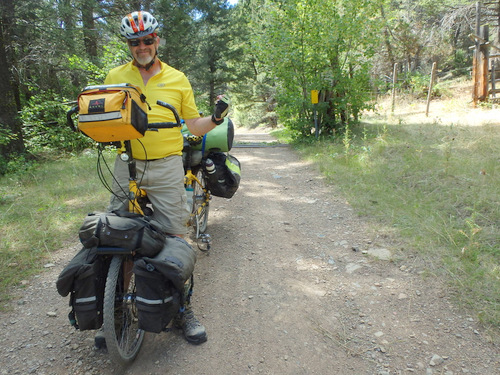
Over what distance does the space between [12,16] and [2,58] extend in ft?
3.74

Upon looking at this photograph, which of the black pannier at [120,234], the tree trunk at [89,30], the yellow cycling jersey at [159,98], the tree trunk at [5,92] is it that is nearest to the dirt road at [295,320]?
the black pannier at [120,234]

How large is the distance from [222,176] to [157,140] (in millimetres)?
1488

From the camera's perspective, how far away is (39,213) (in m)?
4.92

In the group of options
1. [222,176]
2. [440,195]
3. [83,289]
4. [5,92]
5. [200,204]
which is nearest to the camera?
[83,289]

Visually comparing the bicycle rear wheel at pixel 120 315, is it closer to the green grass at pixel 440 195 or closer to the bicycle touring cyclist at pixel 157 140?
the bicycle touring cyclist at pixel 157 140

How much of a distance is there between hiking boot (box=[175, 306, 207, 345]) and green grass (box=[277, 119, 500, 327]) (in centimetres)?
218

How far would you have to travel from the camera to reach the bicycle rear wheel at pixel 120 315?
2.07 metres

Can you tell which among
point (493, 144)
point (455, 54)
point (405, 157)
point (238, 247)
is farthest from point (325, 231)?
point (455, 54)

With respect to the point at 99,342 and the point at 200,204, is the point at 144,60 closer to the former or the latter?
the point at 200,204

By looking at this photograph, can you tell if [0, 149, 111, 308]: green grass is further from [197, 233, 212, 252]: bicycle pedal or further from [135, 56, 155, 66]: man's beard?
[135, 56, 155, 66]: man's beard

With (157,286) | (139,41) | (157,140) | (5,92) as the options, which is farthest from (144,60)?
(5,92)

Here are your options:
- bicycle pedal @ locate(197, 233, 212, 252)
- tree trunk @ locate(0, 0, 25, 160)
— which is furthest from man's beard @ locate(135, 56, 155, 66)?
tree trunk @ locate(0, 0, 25, 160)

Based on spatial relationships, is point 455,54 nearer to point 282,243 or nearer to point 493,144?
point 493,144

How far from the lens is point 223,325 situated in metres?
2.77
